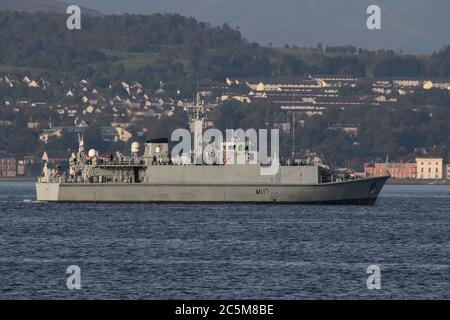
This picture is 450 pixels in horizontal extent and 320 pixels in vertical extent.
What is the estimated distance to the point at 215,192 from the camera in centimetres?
9750

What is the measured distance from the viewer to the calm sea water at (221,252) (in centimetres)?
4800

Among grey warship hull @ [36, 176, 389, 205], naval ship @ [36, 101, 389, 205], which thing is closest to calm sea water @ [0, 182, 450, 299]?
grey warship hull @ [36, 176, 389, 205]

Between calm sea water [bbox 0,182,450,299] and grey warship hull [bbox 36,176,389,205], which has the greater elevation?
grey warship hull [bbox 36,176,389,205]

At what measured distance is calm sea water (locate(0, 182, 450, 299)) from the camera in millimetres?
48000

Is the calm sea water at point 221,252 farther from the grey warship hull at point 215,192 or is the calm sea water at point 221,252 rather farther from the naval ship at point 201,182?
the naval ship at point 201,182

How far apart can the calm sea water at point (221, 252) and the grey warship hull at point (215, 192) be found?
1.87 meters

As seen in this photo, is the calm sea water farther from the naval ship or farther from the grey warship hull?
the naval ship

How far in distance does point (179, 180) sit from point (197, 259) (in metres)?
40.5

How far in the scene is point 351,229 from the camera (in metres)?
75.7

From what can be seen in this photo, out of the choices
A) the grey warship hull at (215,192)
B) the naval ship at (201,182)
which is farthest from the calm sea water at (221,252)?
the naval ship at (201,182)

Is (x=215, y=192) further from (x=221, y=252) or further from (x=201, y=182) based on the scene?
(x=221, y=252)

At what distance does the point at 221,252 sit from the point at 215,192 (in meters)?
36.4
